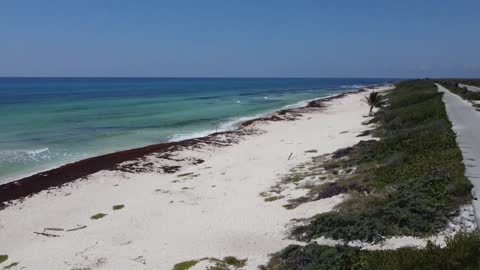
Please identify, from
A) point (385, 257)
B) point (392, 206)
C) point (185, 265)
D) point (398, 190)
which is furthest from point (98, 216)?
point (385, 257)

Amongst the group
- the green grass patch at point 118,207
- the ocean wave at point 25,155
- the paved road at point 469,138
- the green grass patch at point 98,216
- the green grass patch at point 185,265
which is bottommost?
the green grass patch at point 98,216

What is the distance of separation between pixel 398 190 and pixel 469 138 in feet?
28.4

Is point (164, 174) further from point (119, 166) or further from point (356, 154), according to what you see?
point (356, 154)

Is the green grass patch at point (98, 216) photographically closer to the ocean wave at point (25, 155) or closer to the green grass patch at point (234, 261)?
the green grass patch at point (234, 261)

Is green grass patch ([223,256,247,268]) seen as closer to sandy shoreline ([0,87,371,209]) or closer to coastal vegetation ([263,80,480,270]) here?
coastal vegetation ([263,80,480,270])

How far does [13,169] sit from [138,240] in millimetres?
16125

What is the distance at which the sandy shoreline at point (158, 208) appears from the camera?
13.4 meters

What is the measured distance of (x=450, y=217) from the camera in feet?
37.0

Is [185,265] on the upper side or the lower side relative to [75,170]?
upper

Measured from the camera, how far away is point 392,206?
494 inches

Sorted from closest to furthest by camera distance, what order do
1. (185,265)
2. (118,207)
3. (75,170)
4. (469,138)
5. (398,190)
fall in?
(185,265), (398,190), (118,207), (469,138), (75,170)

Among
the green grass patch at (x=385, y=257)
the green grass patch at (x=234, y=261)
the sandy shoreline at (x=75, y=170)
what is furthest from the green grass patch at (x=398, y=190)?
the sandy shoreline at (x=75, y=170)

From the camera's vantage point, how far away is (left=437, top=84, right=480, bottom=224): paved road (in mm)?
13328

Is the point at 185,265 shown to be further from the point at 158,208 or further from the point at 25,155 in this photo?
the point at 25,155
